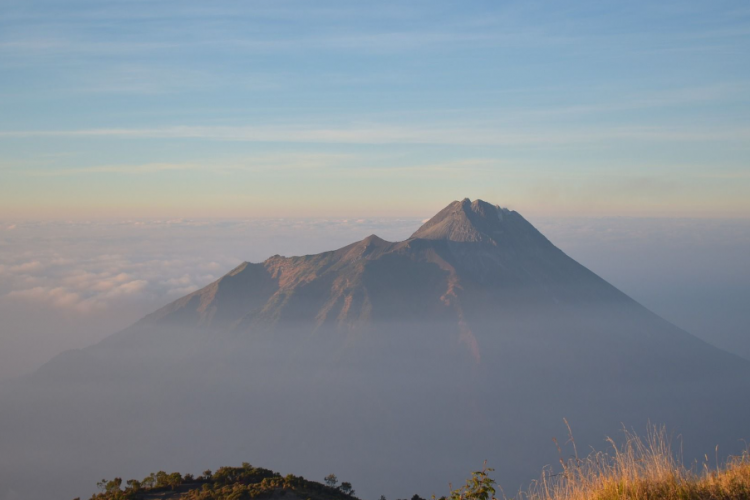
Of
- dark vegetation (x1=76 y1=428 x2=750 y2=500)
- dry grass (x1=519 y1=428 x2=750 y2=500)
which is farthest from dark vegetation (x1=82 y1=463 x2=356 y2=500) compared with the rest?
dry grass (x1=519 y1=428 x2=750 y2=500)

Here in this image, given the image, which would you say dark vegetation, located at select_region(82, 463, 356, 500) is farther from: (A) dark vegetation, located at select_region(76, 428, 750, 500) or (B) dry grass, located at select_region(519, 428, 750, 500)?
(B) dry grass, located at select_region(519, 428, 750, 500)

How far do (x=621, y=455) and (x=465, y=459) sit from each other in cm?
19621

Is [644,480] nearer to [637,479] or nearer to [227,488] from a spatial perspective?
[637,479]

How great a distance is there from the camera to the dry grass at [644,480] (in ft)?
31.6

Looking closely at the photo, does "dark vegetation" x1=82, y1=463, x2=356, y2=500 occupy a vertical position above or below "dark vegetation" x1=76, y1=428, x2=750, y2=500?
below

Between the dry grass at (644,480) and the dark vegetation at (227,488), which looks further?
the dark vegetation at (227,488)

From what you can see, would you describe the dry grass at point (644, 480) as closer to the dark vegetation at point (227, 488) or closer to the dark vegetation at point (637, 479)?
the dark vegetation at point (637, 479)

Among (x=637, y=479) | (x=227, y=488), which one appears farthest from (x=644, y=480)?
(x=227, y=488)

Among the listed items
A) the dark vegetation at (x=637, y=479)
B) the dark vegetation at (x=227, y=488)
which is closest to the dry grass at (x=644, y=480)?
the dark vegetation at (x=637, y=479)

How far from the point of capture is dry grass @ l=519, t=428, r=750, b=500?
379 inches

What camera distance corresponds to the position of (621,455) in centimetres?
1022

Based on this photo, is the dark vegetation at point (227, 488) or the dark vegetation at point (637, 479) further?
the dark vegetation at point (227, 488)

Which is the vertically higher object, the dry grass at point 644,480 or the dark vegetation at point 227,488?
the dry grass at point 644,480

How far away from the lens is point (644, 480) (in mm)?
9820
